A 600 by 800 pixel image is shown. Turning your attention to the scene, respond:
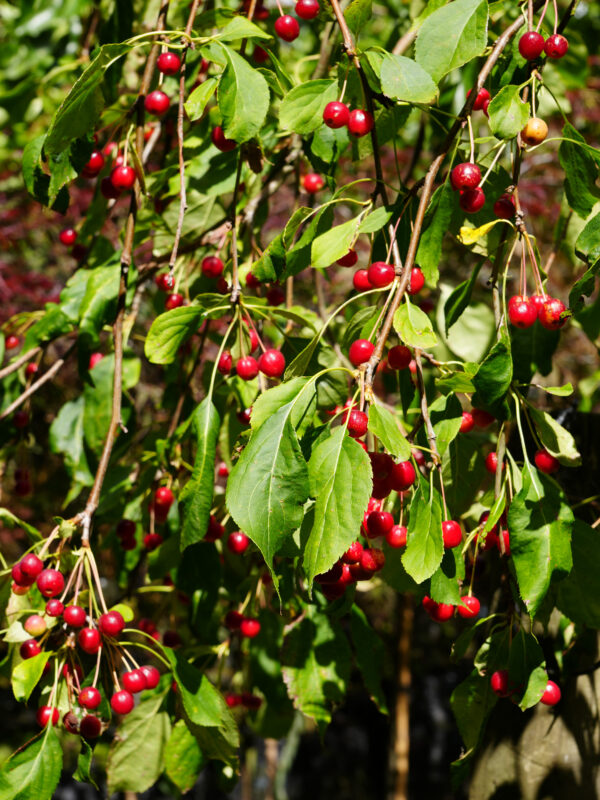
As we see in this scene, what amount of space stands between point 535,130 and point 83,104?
2.16 feet

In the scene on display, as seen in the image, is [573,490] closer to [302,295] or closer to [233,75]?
[233,75]

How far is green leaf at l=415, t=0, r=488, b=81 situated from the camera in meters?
1.03

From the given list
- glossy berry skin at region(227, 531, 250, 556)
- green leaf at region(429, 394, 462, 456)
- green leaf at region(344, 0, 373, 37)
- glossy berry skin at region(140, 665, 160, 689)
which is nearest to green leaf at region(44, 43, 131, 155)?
green leaf at region(344, 0, 373, 37)

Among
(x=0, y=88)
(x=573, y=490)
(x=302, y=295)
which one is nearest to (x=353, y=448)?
(x=573, y=490)

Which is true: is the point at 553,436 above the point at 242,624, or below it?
above

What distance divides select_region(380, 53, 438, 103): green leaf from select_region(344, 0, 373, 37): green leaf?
20cm

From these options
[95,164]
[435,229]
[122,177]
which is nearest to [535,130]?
[435,229]

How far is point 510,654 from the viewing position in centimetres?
105

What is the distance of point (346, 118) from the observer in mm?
1149

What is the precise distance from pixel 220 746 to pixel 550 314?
928 millimetres

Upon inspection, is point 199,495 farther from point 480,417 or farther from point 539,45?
point 539,45

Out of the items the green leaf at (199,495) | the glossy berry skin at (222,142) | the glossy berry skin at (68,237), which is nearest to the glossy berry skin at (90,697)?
the green leaf at (199,495)

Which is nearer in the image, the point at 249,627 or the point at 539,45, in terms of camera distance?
the point at 539,45

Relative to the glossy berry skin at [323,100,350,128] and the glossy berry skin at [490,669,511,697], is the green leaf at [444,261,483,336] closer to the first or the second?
the glossy berry skin at [323,100,350,128]
